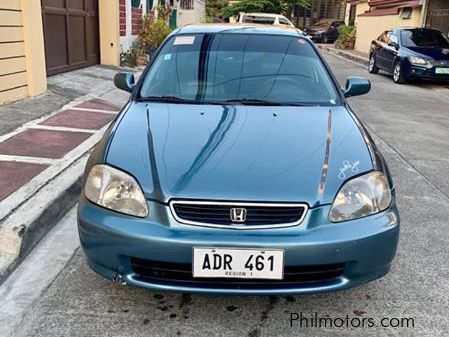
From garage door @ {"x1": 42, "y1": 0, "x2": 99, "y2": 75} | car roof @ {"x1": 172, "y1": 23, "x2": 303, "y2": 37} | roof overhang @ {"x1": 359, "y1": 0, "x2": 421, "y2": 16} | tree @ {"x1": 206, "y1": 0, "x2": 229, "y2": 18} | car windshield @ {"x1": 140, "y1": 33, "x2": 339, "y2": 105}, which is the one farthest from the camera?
tree @ {"x1": 206, "y1": 0, "x2": 229, "y2": 18}

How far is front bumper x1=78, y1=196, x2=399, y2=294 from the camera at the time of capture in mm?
2355

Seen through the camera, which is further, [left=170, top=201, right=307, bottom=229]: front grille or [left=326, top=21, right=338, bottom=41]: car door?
[left=326, top=21, right=338, bottom=41]: car door

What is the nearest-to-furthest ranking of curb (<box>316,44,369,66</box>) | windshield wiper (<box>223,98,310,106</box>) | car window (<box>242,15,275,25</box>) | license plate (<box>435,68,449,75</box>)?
windshield wiper (<box>223,98,310,106</box>) → license plate (<box>435,68,449,75</box>) → car window (<box>242,15,275,25</box>) → curb (<box>316,44,369,66</box>)

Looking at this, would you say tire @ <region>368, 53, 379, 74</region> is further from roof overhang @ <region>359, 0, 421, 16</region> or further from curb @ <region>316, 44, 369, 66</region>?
roof overhang @ <region>359, 0, 421, 16</region>

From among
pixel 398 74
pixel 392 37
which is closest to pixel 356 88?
pixel 398 74

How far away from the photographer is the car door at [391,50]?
44.7ft

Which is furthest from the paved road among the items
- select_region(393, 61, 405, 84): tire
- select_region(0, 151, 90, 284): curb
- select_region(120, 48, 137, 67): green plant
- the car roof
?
select_region(393, 61, 405, 84): tire

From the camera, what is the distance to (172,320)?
8.74ft

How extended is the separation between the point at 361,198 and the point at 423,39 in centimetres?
1246

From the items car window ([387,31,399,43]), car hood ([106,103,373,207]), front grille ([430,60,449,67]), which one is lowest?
front grille ([430,60,449,67])

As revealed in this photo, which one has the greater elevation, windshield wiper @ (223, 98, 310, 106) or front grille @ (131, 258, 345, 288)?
windshield wiper @ (223, 98, 310, 106)

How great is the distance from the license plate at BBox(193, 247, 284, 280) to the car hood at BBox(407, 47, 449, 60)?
38.5 ft

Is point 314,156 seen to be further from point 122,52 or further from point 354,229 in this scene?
point 122,52

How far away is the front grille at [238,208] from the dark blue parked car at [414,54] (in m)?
11.5
